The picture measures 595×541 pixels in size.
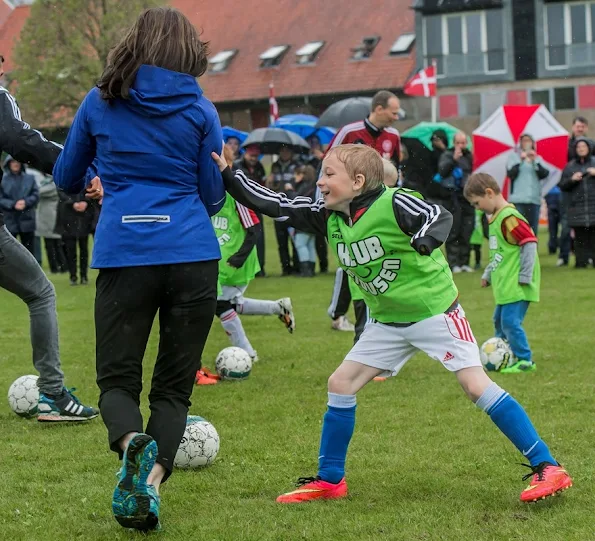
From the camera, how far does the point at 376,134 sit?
9.81m

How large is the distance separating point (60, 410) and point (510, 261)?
3.86 m

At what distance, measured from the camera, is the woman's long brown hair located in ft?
14.6

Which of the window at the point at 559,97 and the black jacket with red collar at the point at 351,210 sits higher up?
the black jacket with red collar at the point at 351,210

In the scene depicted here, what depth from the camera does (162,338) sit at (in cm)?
476

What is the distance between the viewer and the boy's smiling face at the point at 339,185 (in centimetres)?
510

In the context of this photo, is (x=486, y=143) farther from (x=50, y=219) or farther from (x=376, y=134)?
(x=376, y=134)

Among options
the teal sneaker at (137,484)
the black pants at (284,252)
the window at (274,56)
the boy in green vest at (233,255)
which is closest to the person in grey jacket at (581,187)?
the black pants at (284,252)

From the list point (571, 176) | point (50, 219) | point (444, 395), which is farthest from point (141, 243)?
point (50, 219)

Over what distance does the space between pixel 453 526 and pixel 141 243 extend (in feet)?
5.85

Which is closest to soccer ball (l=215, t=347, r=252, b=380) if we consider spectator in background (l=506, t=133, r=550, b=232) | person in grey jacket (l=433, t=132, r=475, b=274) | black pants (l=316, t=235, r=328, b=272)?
person in grey jacket (l=433, t=132, r=475, b=274)

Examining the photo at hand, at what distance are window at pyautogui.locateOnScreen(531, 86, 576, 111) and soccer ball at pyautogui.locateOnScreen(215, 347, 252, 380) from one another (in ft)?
132

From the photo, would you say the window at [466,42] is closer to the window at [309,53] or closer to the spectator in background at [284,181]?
the window at [309,53]

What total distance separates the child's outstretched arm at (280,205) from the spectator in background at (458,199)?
14.3 metres

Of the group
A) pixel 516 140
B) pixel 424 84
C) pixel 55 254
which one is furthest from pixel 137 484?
pixel 424 84
